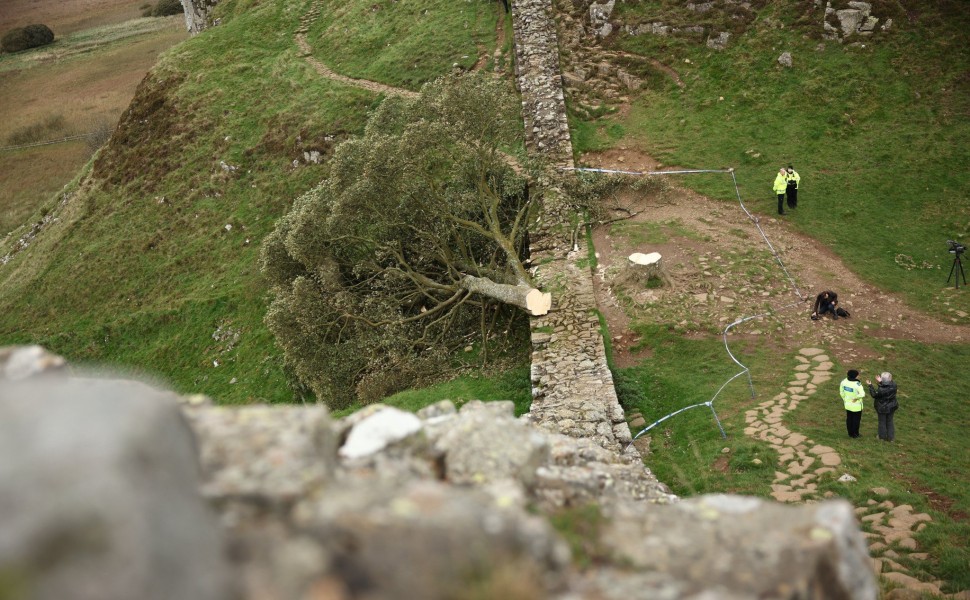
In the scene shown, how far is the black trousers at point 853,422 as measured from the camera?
53.6ft

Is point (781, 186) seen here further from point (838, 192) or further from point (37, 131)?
point (37, 131)

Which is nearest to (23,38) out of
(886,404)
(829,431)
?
(829,431)

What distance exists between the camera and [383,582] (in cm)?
542

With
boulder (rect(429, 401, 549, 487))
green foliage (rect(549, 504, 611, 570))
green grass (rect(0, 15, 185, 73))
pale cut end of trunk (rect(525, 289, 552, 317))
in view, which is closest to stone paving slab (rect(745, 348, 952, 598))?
pale cut end of trunk (rect(525, 289, 552, 317))

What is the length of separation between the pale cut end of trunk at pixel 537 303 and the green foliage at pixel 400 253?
1.37 metres

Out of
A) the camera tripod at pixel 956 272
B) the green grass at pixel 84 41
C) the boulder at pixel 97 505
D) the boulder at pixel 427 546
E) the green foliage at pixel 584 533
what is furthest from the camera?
the green grass at pixel 84 41

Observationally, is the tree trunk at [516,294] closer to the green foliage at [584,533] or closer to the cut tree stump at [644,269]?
the cut tree stump at [644,269]

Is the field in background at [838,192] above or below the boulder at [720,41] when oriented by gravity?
below

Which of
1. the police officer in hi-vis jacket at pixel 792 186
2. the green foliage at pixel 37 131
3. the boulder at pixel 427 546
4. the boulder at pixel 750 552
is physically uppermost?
the boulder at pixel 427 546

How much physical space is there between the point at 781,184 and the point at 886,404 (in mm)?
12757

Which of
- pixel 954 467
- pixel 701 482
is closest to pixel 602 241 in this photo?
pixel 701 482

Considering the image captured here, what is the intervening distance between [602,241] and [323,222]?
430 inches

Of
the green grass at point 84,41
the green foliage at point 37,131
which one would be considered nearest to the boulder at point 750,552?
the green foliage at point 37,131

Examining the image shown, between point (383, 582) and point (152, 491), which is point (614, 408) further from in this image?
point (152, 491)
